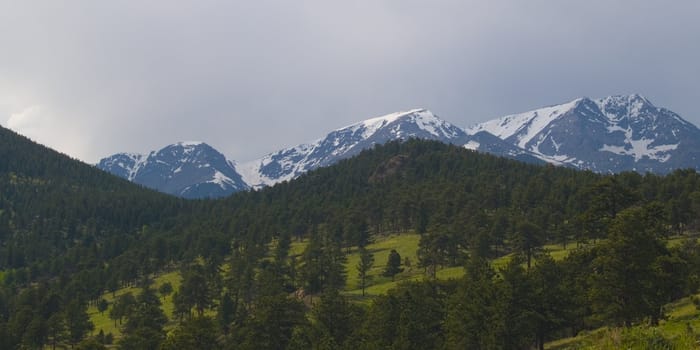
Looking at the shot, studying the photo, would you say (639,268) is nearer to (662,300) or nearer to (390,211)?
(662,300)

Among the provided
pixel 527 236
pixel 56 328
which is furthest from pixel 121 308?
pixel 527 236

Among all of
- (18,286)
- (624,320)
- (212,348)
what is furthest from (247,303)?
(18,286)

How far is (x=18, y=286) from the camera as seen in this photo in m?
170

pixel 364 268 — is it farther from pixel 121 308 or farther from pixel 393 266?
pixel 121 308

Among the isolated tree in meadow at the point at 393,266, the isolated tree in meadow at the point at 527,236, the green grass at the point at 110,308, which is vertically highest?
the isolated tree in meadow at the point at 527,236

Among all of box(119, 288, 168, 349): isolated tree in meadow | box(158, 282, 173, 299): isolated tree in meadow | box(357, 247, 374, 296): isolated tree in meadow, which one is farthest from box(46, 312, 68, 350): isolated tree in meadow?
box(357, 247, 374, 296): isolated tree in meadow

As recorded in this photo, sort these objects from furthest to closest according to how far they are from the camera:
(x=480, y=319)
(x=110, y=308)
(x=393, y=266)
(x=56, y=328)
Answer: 1. (x=110, y=308)
2. (x=393, y=266)
3. (x=56, y=328)
4. (x=480, y=319)

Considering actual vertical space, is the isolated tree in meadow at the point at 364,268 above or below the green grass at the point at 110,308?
above

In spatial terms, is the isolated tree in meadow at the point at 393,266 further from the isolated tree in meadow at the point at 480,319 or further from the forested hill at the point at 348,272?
the isolated tree in meadow at the point at 480,319

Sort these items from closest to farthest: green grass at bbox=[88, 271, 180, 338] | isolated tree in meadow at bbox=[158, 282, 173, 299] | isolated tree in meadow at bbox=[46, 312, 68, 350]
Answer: isolated tree in meadow at bbox=[46, 312, 68, 350]
green grass at bbox=[88, 271, 180, 338]
isolated tree in meadow at bbox=[158, 282, 173, 299]

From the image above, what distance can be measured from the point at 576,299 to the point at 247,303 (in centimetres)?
6948

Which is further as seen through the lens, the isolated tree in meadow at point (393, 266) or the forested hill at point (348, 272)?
the isolated tree in meadow at point (393, 266)

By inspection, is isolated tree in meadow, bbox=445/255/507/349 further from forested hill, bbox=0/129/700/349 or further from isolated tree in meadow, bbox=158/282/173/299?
isolated tree in meadow, bbox=158/282/173/299

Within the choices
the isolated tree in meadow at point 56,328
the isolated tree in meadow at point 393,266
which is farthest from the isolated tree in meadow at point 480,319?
the isolated tree in meadow at point 56,328
